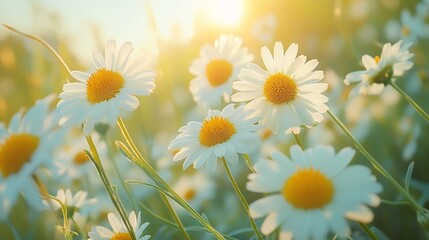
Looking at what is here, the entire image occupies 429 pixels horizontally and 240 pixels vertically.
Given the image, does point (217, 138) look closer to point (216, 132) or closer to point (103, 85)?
point (216, 132)

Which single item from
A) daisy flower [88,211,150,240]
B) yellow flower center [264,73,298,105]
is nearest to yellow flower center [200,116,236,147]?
yellow flower center [264,73,298,105]

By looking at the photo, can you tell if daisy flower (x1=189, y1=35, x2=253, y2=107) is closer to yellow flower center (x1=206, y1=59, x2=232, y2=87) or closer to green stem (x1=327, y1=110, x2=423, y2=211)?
yellow flower center (x1=206, y1=59, x2=232, y2=87)

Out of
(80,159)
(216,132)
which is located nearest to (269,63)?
(216,132)

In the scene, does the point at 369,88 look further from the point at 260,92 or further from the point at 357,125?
the point at 357,125

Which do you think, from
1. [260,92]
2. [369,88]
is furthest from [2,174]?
[369,88]

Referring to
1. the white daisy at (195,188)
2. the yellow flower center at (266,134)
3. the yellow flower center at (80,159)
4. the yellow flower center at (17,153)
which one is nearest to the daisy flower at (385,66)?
the yellow flower center at (17,153)

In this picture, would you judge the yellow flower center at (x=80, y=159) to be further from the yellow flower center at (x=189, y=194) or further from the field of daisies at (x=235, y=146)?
the yellow flower center at (x=189, y=194)
